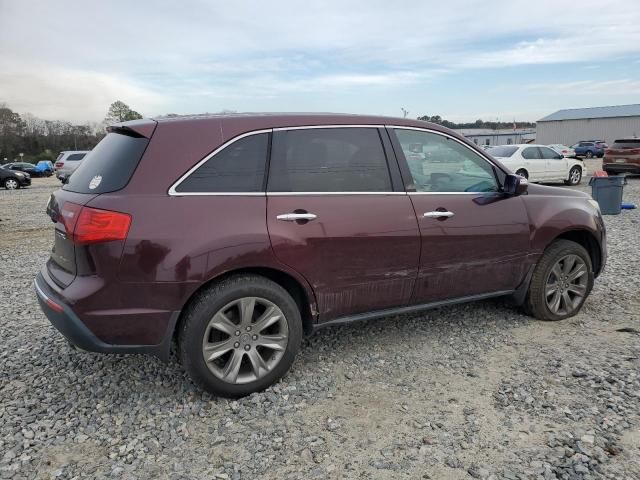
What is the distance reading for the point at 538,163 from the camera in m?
17.5

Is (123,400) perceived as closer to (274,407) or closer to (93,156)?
(274,407)

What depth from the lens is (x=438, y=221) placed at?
3.75m

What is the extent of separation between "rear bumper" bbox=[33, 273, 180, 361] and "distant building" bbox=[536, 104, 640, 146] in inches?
2762

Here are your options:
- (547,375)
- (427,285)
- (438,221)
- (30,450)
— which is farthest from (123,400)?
(547,375)

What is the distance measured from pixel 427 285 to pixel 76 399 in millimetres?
2505

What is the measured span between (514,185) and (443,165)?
61 cm

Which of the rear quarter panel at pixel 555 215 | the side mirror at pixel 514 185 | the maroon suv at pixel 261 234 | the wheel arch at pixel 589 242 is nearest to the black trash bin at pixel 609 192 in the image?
the wheel arch at pixel 589 242

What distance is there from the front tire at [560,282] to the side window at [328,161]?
5.72 ft

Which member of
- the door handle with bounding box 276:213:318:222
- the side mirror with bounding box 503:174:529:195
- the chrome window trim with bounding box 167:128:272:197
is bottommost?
the door handle with bounding box 276:213:318:222

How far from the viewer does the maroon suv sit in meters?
2.91

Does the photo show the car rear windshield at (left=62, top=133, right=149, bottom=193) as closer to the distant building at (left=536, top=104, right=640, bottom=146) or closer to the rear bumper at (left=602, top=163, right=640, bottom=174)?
the rear bumper at (left=602, top=163, right=640, bottom=174)

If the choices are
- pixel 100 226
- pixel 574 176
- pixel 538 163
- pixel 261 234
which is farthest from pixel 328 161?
pixel 574 176

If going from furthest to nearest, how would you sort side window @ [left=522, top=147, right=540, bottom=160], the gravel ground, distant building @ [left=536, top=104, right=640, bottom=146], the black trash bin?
distant building @ [left=536, top=104, right=640, bottom=146] → side window @ [left=522, top=147, right=540, bottom=160] → the black trash bin → the gravel ground

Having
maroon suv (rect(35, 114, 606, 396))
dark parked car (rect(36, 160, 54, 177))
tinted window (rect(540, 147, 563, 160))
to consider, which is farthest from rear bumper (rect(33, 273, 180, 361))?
dark parked car (rect(36, 160, 54, 177))
